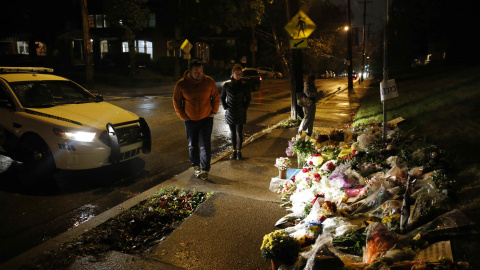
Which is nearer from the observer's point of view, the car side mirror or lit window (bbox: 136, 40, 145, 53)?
the car side mirror

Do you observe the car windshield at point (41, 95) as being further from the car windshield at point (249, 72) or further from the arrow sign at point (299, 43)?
the car windshield at point (249, 72)

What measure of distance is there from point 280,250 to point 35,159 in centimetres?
485

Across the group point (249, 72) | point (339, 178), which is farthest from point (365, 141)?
point (249, 72)

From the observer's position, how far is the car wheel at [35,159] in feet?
20.7

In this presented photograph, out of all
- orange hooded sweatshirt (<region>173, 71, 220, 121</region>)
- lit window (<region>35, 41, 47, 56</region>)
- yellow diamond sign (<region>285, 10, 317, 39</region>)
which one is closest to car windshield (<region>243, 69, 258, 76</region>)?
yellow diamond sign (<region>285, 10, 317, 39</region>)

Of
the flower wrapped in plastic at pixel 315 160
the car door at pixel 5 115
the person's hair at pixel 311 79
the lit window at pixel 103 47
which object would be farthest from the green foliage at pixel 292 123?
the lit window at pixel 103 47

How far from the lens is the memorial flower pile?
3.40 metres

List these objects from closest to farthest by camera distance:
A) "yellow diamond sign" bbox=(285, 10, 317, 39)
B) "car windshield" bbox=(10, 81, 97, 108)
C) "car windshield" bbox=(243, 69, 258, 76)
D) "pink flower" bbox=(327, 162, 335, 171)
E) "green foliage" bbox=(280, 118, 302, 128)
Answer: "pink flower" bbox=(327, 162, 335, 171) < "car windshield" bbox=(10, 81, 97, 108) < "yellow diamond sign" bbox=(285, 10, 317, 39) < "green foliage" bbox=(280, 118, 302, 128) < "car windshield" bbox=(243, 69, 258, 76)

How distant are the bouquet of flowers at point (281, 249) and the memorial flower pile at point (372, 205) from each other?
0.29 ft

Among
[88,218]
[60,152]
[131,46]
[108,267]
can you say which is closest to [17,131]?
[60,152]

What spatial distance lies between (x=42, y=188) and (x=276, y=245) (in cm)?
441

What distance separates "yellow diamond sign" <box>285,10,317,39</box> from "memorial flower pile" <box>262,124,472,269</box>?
4.28 meters

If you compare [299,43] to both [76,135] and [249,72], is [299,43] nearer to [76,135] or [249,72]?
[76,135]

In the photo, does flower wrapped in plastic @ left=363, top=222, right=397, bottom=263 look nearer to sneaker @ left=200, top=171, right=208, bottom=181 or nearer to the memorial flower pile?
the memorial flower pile
